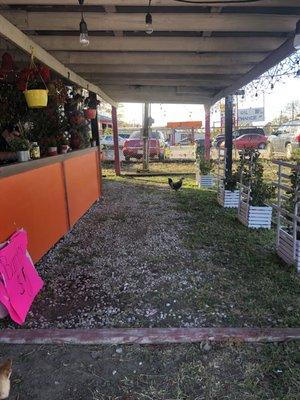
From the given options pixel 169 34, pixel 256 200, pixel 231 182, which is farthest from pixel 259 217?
pixel 169 34

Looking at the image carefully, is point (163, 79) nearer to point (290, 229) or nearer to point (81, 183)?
point (81, 183)

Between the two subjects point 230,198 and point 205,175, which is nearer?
point 230,198

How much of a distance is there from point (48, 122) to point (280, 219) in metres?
→ 3.72

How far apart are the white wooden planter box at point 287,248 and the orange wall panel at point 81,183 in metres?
3.25

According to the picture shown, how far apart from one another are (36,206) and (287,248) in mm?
3026

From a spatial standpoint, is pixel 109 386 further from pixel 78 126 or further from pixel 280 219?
pixel 78 126

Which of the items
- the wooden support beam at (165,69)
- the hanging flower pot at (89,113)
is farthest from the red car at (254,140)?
the wooden support beam at (165,69)

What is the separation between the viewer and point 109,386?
2379mm

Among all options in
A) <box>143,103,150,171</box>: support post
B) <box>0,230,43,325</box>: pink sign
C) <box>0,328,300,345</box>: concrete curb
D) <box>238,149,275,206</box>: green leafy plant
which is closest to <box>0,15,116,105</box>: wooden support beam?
<box>0,230,43,325</box>: pink sign

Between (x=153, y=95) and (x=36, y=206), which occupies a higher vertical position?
(x=153, y=95)

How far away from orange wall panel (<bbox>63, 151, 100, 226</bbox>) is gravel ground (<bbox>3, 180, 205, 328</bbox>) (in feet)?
0.96

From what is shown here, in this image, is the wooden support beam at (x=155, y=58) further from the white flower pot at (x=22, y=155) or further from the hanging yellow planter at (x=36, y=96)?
the white flower pot at (x=22, y=155)

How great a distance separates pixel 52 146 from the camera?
564 cm

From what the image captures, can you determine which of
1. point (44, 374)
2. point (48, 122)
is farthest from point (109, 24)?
point (44, 374)
